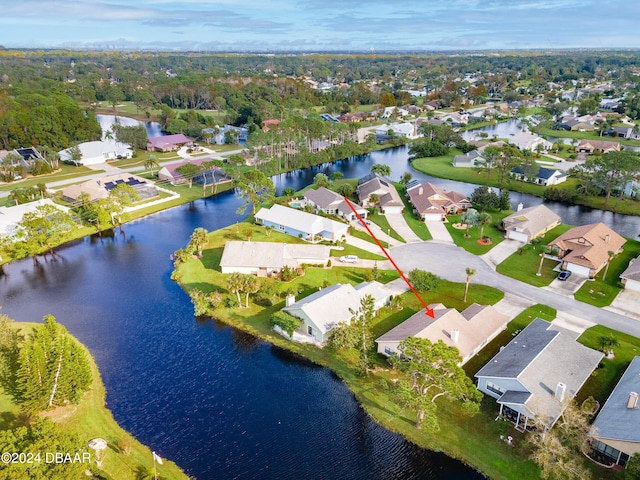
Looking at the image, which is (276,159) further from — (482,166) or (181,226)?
(482,166)

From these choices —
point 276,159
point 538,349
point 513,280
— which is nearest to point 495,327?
point 538,349

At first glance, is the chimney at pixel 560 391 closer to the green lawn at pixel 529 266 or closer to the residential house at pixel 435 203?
the green lawn at pixel 529 266

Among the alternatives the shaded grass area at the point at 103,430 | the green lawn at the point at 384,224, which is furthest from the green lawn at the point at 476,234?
the shaded grass area at the point at 103,430

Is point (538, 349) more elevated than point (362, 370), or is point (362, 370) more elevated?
point (538, 349)

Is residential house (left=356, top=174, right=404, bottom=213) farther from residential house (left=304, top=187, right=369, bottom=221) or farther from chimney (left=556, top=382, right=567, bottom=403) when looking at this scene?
chimney (left=556, top=382, right=567, bottom=403)

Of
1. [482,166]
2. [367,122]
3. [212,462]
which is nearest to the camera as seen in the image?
[212,462]

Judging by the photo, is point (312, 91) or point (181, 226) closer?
point (181, 226)

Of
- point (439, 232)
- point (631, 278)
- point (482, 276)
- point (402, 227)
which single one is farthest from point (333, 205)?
point (631, 278)
